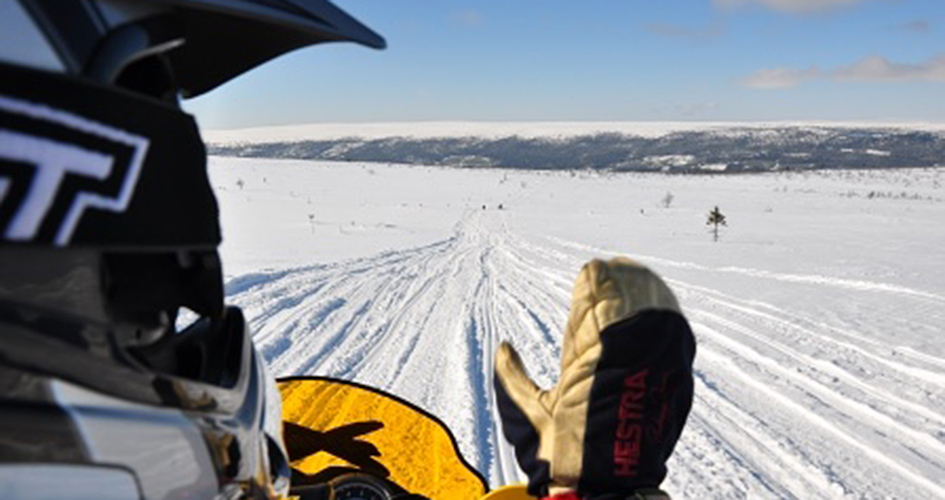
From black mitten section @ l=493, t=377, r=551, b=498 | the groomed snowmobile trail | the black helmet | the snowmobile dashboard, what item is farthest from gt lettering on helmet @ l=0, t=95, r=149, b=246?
the groomed snowmobile trail

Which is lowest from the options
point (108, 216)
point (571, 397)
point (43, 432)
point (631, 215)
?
point (631, 215)

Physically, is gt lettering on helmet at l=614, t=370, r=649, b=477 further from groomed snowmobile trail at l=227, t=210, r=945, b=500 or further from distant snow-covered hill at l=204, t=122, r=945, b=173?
distant snow-covered hill at l=204, t=122, r=945, b=173

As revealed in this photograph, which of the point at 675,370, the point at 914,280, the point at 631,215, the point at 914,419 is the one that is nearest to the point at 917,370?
the point at 914,419

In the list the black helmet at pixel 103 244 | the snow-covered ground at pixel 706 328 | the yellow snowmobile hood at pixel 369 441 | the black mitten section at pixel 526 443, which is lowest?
the snow-covered ground at pixel 706 328

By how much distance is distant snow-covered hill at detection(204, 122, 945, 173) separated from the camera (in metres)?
127

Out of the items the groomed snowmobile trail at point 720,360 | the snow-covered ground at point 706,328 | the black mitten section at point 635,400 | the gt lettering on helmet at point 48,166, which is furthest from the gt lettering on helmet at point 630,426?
the groomed snowmobile trail at point 720,360

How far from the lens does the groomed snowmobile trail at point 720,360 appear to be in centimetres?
475

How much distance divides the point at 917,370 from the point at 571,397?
6.92 meters

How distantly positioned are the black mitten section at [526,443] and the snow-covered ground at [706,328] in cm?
87

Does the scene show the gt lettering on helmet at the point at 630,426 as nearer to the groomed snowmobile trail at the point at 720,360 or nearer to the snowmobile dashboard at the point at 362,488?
the snowmobile dashboard at the point at 362,488

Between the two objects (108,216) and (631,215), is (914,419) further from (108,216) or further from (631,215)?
(631,215)

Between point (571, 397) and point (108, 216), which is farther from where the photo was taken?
point (571, 397)

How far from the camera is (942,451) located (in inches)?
201

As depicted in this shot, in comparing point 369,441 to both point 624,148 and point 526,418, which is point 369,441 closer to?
point 526,418
